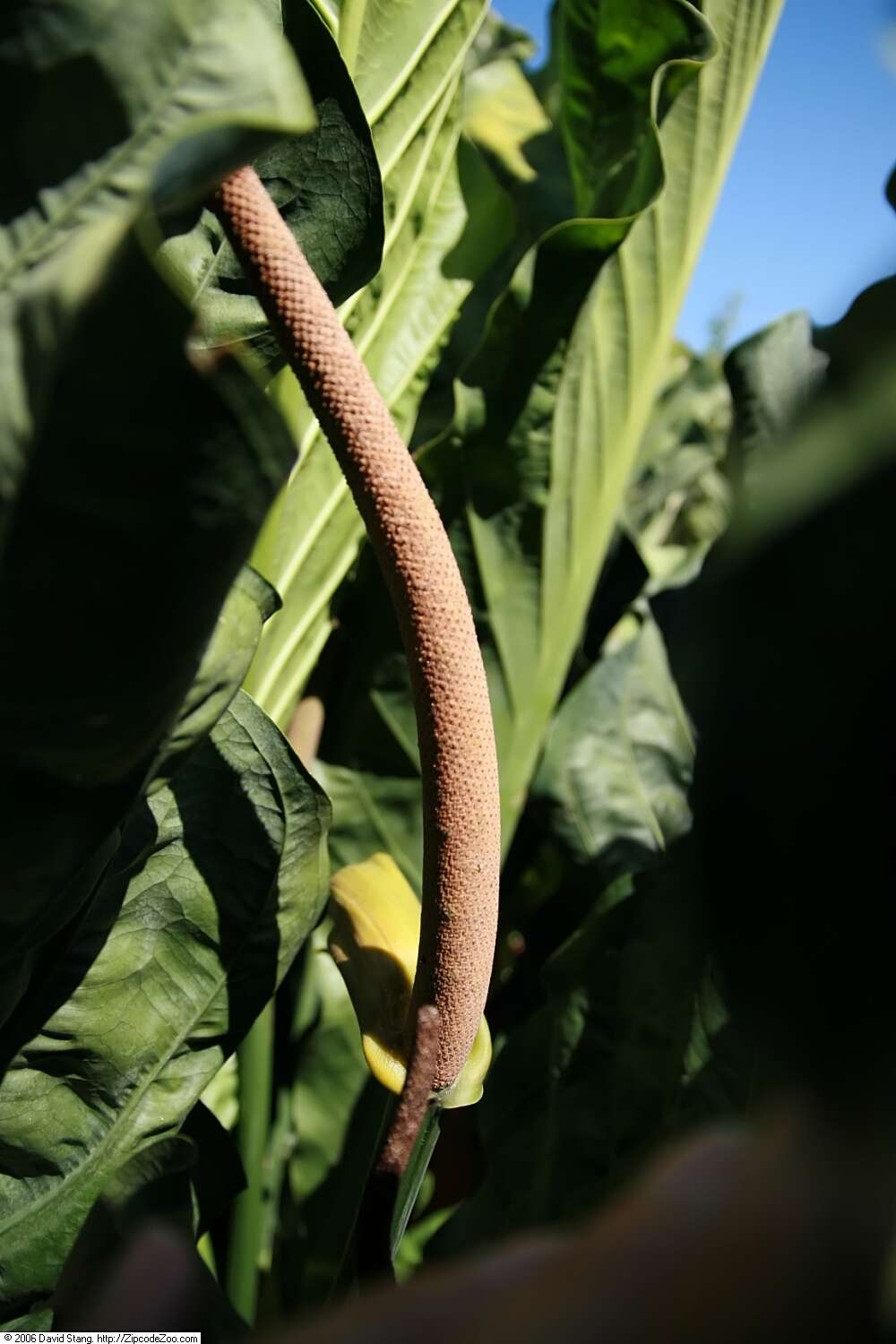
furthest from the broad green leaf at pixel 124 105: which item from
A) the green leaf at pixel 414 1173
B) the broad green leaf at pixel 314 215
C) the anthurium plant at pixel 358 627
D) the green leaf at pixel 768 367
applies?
the green leaf at pixel 768 367

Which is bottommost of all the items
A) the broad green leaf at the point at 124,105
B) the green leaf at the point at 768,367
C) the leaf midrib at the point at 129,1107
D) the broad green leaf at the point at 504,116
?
the leaf midrib at the point at 129,1107

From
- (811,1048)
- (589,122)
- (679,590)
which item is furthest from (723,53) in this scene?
(811,1048)

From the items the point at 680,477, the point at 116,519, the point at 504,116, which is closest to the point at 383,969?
the point at 116,519

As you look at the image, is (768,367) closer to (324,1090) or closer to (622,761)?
(622,761)

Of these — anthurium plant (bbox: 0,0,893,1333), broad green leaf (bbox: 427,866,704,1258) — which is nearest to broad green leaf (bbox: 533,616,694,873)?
anthurium plant (bbox: 0,0,893,1333)

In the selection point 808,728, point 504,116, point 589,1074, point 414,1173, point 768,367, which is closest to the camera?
point 808,728

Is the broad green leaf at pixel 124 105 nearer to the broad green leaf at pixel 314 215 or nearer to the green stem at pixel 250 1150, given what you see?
the broad green leaf at pixel 314 215

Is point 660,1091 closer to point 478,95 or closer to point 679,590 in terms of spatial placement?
A: point 679,590
